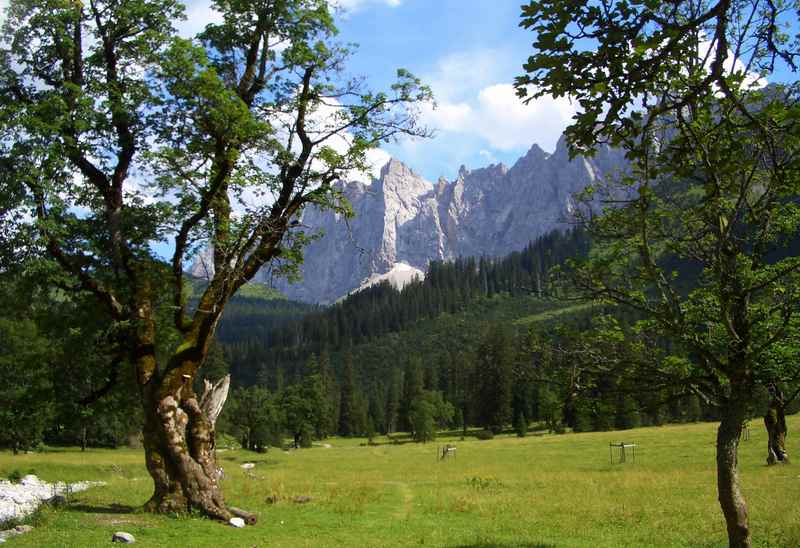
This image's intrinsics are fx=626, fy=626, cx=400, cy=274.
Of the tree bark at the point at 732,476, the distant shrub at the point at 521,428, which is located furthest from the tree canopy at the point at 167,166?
the distant shrub at the point at 521,428

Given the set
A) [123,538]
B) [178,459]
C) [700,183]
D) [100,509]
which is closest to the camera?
[700,183]

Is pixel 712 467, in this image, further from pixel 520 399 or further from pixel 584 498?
pixel 520 399

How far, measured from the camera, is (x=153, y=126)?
1850cm

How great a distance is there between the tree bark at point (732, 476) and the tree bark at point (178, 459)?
12.0 metres

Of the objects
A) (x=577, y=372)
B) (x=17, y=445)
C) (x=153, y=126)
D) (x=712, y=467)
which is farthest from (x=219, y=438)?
(x=577, y=372)

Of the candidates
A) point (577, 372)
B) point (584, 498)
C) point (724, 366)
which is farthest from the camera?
point (584, 498)

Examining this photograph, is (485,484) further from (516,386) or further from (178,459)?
(516,386)

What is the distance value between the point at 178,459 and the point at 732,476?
530 inches

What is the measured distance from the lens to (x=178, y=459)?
55.9 feet

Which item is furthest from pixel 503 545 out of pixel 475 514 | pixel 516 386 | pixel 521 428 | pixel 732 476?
pixel 516 386

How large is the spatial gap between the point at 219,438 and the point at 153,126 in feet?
302

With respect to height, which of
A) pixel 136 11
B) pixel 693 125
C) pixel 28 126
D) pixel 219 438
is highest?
pixel 136 11

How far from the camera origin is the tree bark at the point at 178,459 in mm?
16938

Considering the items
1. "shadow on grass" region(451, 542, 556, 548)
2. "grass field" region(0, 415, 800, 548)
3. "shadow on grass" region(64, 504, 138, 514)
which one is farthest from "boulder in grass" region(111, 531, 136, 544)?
"shadow on grass" region(451, 542, 556, 548)
